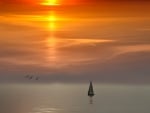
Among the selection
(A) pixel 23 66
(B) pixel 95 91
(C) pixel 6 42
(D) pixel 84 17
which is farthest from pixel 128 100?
(D) pixel 84 17

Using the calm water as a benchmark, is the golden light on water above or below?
above

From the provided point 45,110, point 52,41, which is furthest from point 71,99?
point 52,41

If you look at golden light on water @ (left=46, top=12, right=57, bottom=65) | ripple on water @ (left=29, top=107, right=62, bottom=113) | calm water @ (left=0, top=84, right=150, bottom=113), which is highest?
golden light on water @ (left=46, top=12, right=57, bottom=65)

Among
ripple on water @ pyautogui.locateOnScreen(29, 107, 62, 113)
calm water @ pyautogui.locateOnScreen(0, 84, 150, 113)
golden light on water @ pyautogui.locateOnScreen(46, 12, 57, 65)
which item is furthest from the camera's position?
golden light on water @ pyautogui.locateOnScreen(46, 12, 57, 65)

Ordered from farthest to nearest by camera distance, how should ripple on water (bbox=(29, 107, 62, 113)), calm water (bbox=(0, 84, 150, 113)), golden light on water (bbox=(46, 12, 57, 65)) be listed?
1. golden light on water (bbox=(46, 12, 57, 65))
2. calm water (bbox=(0, 84, 150, 113))
3. ripple on water (bbox=(29, 107, 62, 113))

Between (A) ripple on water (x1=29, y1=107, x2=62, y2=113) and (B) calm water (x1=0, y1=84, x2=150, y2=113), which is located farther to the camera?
(B) calm water (x1=0, y1=84, x2=150, y2=113)

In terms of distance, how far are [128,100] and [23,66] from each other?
275 inches

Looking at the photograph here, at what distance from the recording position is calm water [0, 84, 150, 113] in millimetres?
26625

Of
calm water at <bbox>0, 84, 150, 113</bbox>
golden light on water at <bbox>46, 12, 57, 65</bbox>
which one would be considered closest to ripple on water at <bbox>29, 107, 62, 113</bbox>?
calm water at <bbox>0, 84, 150, 113</bbox>

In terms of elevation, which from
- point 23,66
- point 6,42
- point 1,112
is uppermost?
point 6,42

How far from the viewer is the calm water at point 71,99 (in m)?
26.6

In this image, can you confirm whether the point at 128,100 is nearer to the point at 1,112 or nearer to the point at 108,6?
the point at 1,112

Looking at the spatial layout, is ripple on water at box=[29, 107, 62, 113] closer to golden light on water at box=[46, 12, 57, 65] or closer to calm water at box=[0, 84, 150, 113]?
calm water at box=[0, 84, 150, 113]

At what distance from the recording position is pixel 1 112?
2589 cm
